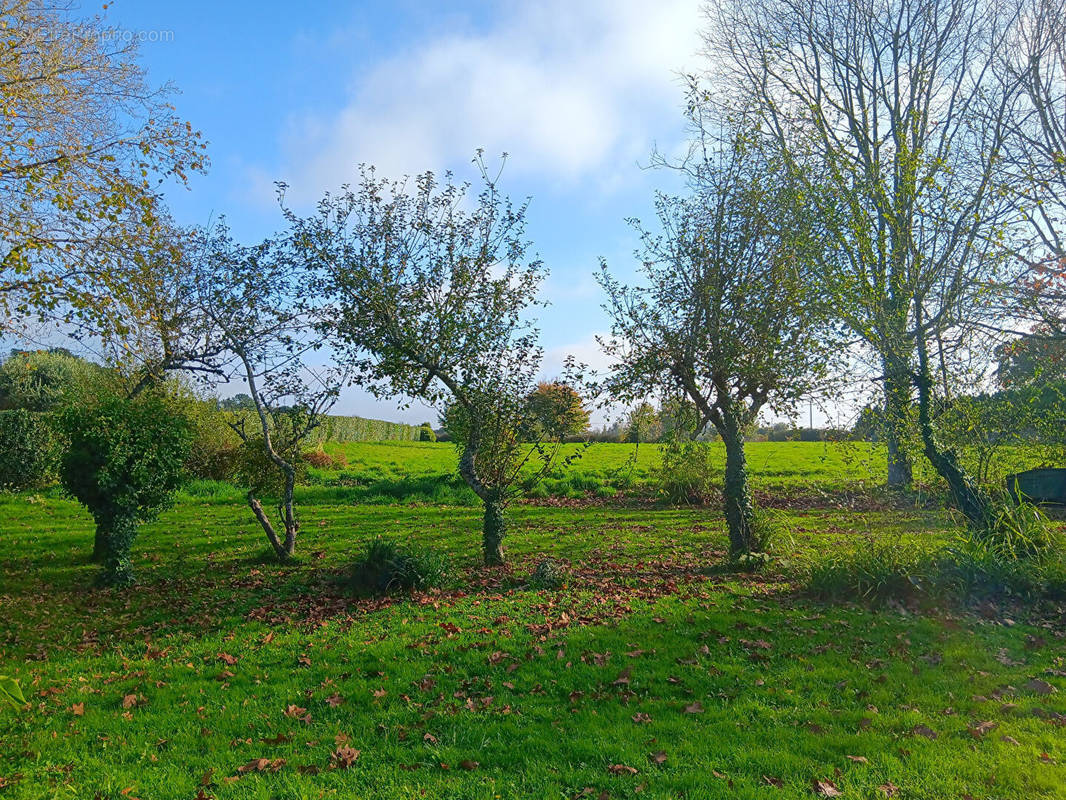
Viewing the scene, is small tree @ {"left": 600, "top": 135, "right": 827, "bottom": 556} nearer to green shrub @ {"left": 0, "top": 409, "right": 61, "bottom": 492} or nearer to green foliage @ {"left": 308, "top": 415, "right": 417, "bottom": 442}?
green shrub @ {"left": 0, "top": 409, "right": 61, "bottom": 492}

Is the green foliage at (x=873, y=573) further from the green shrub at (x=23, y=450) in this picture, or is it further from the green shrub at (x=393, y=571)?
the green shrub at (x=23, y=450)

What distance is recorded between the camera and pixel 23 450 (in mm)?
19438

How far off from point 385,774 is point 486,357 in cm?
735

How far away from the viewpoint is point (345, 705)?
5.68 meters

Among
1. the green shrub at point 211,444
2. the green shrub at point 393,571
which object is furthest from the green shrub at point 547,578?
the green shrub at point 211,444

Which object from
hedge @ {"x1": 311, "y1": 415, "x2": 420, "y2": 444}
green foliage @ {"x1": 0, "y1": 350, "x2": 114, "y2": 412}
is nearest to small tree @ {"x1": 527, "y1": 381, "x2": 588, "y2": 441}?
green foliage @ {"x1": 0, "y1": 350, "x2": 114, "y2": 412}

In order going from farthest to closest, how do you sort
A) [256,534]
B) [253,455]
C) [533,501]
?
[533,501] → [256,534] → [253,455]

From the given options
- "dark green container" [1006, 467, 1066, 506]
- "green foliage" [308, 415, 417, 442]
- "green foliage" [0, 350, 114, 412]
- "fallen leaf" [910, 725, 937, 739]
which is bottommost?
"fallen leaf" [910, 725, 937, 739]

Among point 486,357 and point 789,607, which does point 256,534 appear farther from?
point 789,607

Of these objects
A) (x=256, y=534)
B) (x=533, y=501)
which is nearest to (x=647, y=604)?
(x=256, y=534)

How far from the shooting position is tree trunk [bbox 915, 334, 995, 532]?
9922mm

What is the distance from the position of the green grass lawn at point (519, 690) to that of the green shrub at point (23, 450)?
37.2 ft

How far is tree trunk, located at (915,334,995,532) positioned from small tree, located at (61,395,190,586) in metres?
13.4

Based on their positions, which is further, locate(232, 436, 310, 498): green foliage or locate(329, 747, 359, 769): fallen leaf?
locate(232, 436, 310, 498): green foliage
